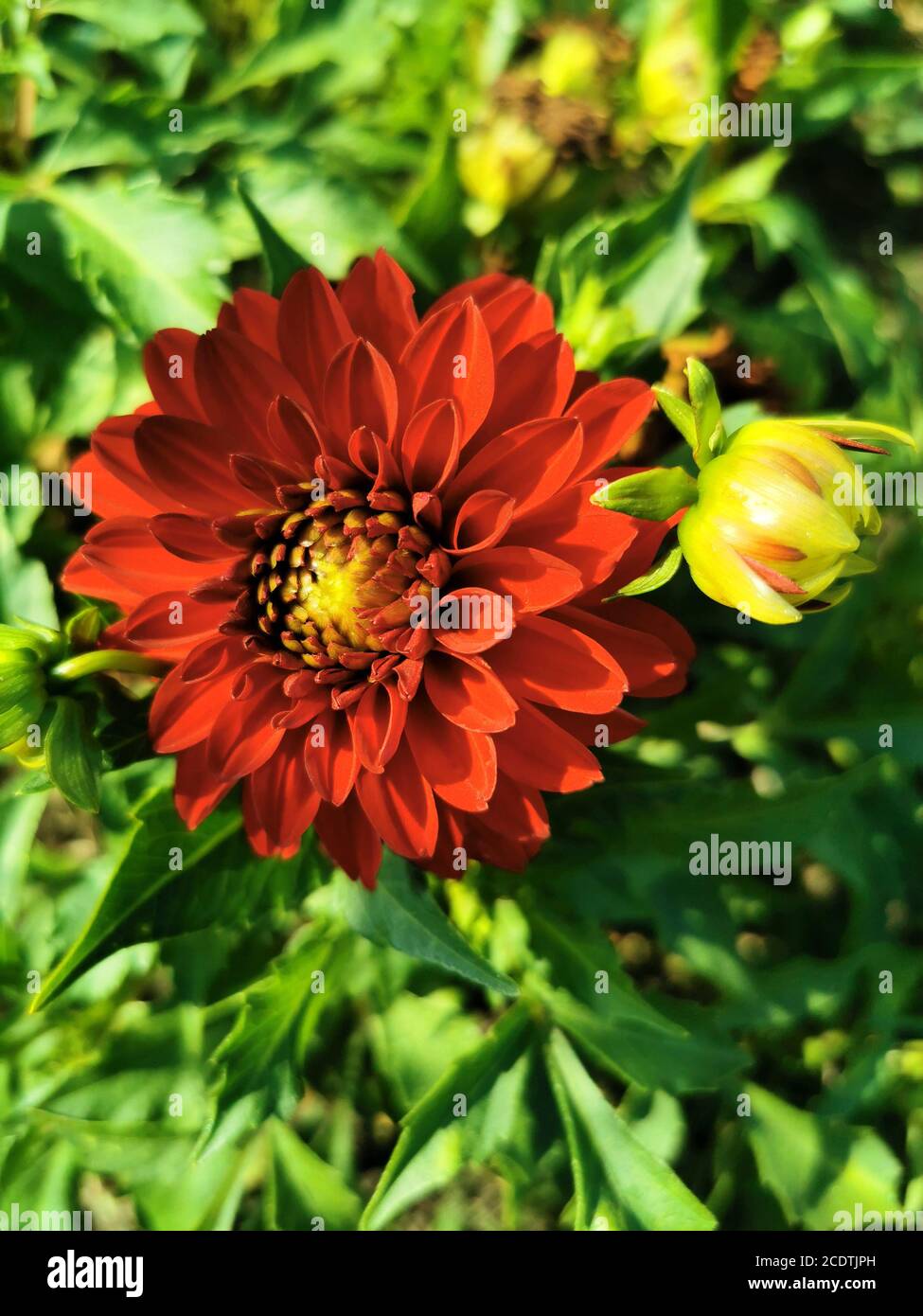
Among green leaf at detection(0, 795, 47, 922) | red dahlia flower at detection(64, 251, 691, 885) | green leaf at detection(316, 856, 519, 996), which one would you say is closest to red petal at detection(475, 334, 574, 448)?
red dahlia flower at detection(64, 251, 691, 885)

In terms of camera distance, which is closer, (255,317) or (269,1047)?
(255,317)

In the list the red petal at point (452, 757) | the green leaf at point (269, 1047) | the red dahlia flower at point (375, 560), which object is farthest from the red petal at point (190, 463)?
the green leaf at point (269, 1047)

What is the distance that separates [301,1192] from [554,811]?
755 mm

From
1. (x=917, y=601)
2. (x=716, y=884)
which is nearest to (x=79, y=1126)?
(x=716, y=884)

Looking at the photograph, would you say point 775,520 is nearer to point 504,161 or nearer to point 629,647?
point 629,647

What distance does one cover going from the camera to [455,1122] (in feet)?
4.02

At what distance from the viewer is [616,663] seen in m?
0.83

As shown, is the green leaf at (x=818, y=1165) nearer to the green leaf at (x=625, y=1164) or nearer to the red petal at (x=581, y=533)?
the green leaf at (x=625, y=1164)

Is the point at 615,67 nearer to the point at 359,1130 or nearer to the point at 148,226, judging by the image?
the point at 148,226

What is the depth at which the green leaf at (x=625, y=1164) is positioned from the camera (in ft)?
3.87

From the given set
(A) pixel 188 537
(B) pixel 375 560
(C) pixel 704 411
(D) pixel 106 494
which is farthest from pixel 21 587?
(C) pixel 704 411

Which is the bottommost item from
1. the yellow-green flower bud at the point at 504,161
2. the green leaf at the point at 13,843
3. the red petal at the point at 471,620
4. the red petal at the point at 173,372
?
the green leaf at the point at 13,843

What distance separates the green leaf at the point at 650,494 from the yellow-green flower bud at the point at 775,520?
0.07 feet

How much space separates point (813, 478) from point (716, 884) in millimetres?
713
